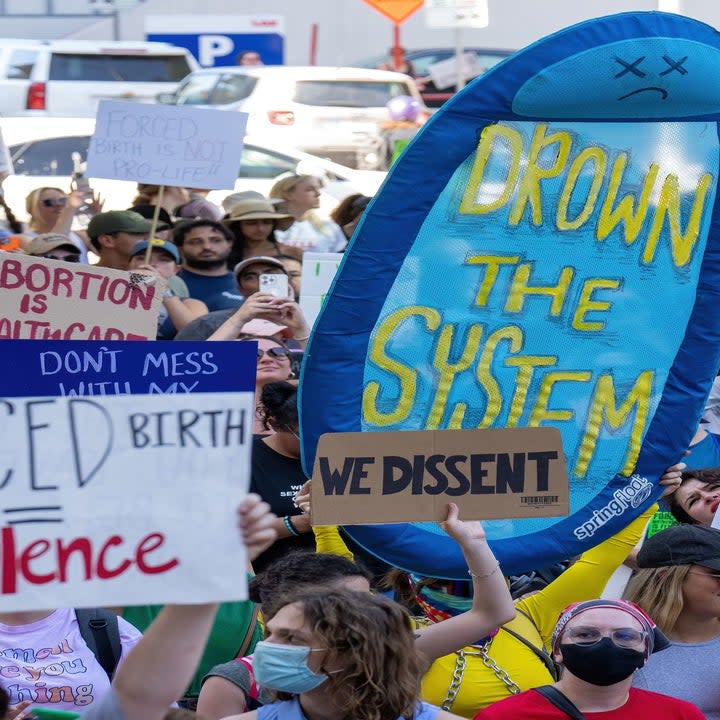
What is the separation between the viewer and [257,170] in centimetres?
1300

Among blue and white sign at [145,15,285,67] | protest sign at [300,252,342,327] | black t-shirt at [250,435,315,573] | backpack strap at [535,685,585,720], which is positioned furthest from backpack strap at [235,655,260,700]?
blue and white sign at [145,15,285,67]

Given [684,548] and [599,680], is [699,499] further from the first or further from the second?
[599,680]

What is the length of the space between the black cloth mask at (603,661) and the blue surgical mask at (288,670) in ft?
2.04

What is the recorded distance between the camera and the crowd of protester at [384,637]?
3.12 m

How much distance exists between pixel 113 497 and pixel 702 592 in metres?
1.94

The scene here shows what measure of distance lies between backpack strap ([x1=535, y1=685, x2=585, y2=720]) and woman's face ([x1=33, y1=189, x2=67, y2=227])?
5634 mm

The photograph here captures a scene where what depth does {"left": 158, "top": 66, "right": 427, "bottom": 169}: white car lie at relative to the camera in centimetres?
1634

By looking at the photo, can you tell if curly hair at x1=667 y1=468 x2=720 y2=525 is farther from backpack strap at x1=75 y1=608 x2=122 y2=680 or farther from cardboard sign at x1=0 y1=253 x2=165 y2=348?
backpack strap at x1=75 y1=608 x2=122 y2=680

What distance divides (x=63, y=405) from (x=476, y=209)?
63.6 inches

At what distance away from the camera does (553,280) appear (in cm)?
402

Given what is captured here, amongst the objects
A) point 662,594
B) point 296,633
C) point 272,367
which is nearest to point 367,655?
point 296,633

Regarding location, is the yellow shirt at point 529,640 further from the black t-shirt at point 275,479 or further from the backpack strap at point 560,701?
the black t-shirt at point 275,479

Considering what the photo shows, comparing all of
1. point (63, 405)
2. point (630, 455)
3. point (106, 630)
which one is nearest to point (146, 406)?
point (63, 405)

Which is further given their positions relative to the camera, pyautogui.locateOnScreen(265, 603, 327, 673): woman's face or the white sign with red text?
pyautogui.locateOnScreen(265, 603, 327, 673): woman's face
